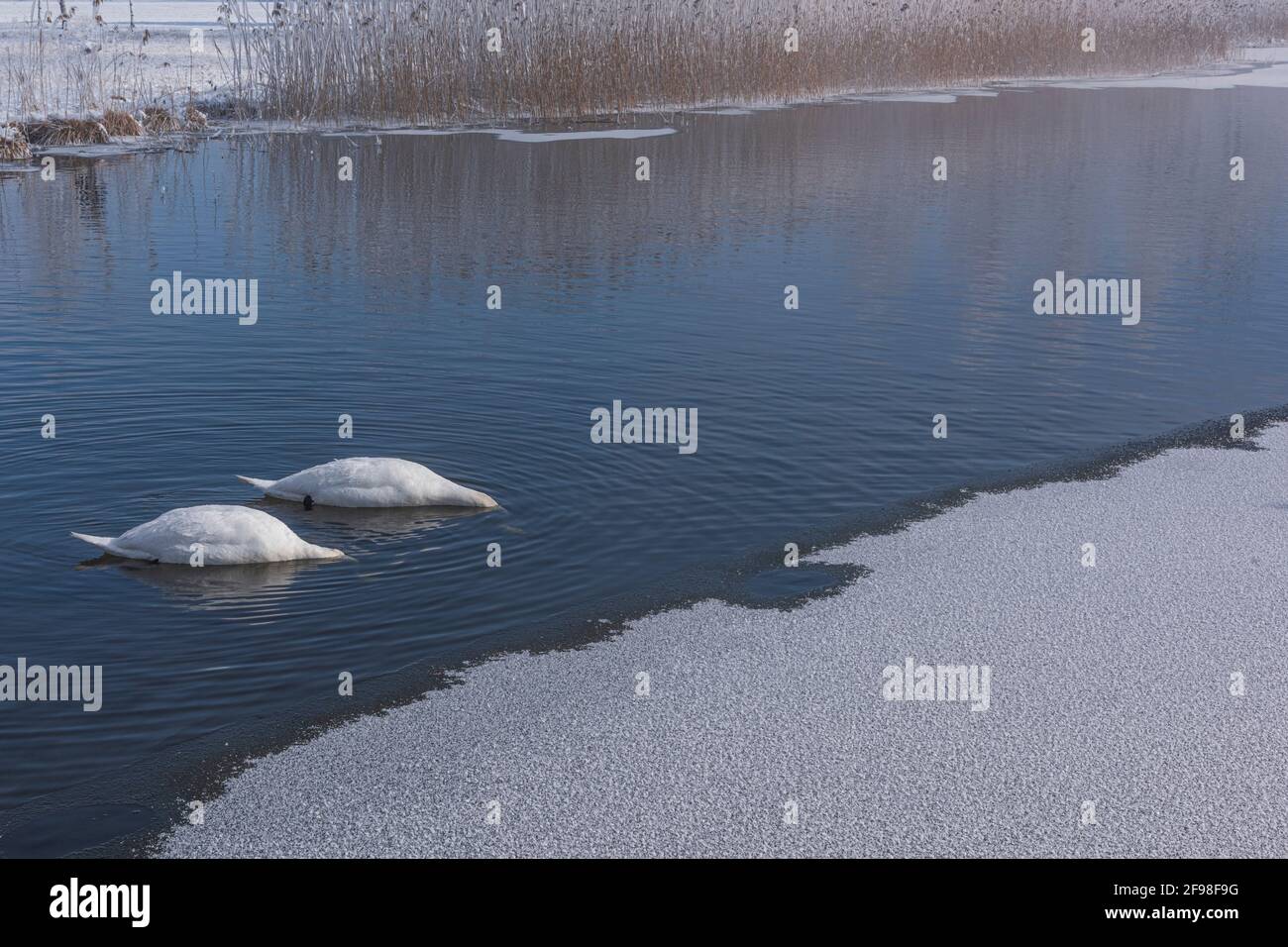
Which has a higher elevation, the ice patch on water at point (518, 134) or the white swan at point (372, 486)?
the ice patch on water at point (518, 134)

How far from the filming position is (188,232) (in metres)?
19.0

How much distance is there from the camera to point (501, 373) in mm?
12430

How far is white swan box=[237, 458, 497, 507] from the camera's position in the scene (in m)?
9.07

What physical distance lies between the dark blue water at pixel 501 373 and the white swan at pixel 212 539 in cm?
13

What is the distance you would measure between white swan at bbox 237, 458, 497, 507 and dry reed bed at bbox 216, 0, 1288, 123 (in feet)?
58.0

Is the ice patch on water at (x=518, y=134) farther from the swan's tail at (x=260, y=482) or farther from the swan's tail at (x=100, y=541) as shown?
the swan's tail at (x=100, y=541)

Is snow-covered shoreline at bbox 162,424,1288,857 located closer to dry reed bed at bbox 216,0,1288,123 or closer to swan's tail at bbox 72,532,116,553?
swan's tail at bbox 72,532,116,553

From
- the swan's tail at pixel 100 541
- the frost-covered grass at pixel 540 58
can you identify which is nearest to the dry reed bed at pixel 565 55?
the frost-covered grass at pixel 540 58

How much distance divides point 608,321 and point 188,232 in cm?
733

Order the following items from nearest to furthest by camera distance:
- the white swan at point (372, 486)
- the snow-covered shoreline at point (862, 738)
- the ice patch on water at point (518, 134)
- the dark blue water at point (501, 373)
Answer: the snow-covered shoreline at point (862, 738), the dark blue water at point (501, 373), the white swan at point (372, 486), the ice patch on water at point (518, 134)

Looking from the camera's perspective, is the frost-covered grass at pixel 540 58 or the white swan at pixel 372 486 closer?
the white swan at pixel 372 486

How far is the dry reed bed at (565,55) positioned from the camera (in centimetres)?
2878

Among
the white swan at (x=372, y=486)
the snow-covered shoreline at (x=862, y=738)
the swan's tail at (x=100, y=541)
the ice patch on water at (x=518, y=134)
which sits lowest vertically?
the snow-covered shoreline at (x=862, y=738)

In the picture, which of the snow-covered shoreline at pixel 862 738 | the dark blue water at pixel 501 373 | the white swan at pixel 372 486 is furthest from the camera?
the white swan at pixel 372 486
